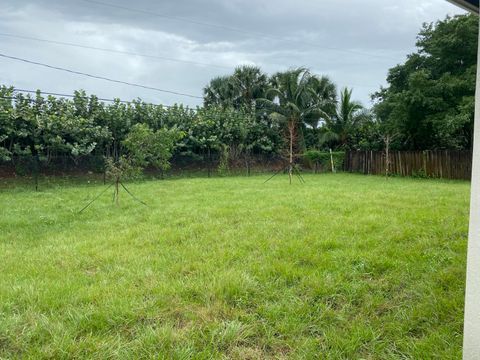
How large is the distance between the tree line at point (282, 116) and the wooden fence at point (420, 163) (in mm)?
862

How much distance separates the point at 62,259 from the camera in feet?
12.8

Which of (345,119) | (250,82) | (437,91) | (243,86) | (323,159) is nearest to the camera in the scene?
(437,91)

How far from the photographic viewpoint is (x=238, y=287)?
303cm

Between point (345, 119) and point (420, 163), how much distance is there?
20.9ft

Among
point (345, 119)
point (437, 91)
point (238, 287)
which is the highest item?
point (437, 91)

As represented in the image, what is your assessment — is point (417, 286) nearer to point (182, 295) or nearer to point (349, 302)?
point (349, 302)

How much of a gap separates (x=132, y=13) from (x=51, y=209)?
20.5 feet

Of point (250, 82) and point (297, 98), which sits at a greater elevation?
point (250, 82)

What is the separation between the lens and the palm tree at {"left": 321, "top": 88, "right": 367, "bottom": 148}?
20.6 metres

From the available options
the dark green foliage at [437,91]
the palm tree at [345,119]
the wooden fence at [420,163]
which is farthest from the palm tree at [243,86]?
the dark green foliage at [437,91]

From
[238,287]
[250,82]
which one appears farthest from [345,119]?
[238,287]

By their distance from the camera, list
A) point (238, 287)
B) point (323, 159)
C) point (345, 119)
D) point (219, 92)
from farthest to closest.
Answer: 1. point (219, 92)
2. point (345, 119)
3. point (323, 159)
4. point (238, 287)

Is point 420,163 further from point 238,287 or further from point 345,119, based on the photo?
point 238,287

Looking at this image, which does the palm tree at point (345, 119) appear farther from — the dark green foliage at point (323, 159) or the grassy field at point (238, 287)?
the grassy field at point (238, 287)
